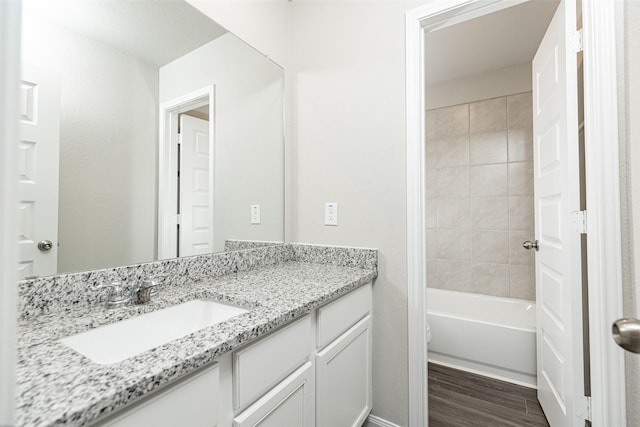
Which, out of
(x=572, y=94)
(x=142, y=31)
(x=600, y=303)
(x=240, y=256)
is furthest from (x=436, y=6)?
(x=240, y=256)

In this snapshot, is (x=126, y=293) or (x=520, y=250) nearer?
(x=126, y=293)

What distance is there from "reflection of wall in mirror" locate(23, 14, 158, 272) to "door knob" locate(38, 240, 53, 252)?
3 cm

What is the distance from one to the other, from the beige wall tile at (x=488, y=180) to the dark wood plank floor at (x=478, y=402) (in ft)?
5.38

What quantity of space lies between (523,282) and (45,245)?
10.6 feet

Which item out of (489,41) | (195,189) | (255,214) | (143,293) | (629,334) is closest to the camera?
(629,334)

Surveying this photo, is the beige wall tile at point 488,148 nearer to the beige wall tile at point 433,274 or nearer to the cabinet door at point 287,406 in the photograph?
the beige wall tile at point 433,274

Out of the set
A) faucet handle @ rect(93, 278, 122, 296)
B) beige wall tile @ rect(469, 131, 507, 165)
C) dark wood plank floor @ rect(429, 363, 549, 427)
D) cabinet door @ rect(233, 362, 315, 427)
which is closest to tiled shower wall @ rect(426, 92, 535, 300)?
beige wall tile @ rect(469, 131, 507, 165)

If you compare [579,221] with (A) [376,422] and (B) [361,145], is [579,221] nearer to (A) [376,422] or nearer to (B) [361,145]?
(B) [361,145]

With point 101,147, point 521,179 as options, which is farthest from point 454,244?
point 101,147

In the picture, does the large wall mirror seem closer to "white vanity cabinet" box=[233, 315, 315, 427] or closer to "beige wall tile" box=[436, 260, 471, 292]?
"white vanity cabinet" box=[233, 315, 315, 427]

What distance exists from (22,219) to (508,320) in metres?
3.03

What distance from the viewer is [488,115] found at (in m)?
2.84

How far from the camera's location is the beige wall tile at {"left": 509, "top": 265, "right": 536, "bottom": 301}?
2.62m

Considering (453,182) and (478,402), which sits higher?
(453,182)
